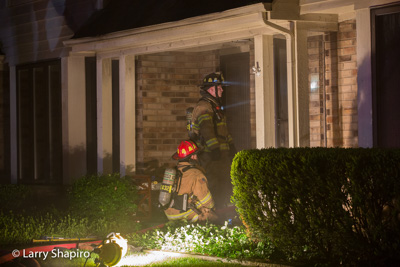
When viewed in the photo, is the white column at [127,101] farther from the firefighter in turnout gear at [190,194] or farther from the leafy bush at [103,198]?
the firefighter in turnout gear at [190,194]

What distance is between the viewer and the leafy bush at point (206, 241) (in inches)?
317

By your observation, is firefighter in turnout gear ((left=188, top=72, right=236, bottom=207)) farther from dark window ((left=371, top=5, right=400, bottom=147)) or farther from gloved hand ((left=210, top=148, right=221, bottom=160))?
dark window ((left=371, top=5, right=400, bottom=147))

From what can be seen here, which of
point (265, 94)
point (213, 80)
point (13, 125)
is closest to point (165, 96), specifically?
point (213, 80)

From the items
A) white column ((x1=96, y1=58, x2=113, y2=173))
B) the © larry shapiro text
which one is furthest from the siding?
the © larry shapiro text

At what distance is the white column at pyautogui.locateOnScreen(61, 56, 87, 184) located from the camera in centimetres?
1385

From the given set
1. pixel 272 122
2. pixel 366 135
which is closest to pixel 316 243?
pixel 366 135

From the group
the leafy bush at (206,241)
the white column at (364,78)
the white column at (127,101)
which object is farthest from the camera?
the white column at (127,101)

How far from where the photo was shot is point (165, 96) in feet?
44.7

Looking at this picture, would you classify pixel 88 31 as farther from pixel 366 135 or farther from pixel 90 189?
pixel 366 135

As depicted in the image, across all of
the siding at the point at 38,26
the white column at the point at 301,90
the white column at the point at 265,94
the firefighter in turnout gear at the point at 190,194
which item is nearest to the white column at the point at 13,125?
the siding at the point at 38,26

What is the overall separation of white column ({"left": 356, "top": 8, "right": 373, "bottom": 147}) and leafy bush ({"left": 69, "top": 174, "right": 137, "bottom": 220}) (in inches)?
155

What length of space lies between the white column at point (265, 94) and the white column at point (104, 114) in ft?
13.6

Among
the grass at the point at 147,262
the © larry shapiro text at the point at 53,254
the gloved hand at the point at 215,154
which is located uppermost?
the gloved hand at the point at 215,154

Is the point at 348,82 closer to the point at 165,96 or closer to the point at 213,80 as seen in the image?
the point at 213,80
